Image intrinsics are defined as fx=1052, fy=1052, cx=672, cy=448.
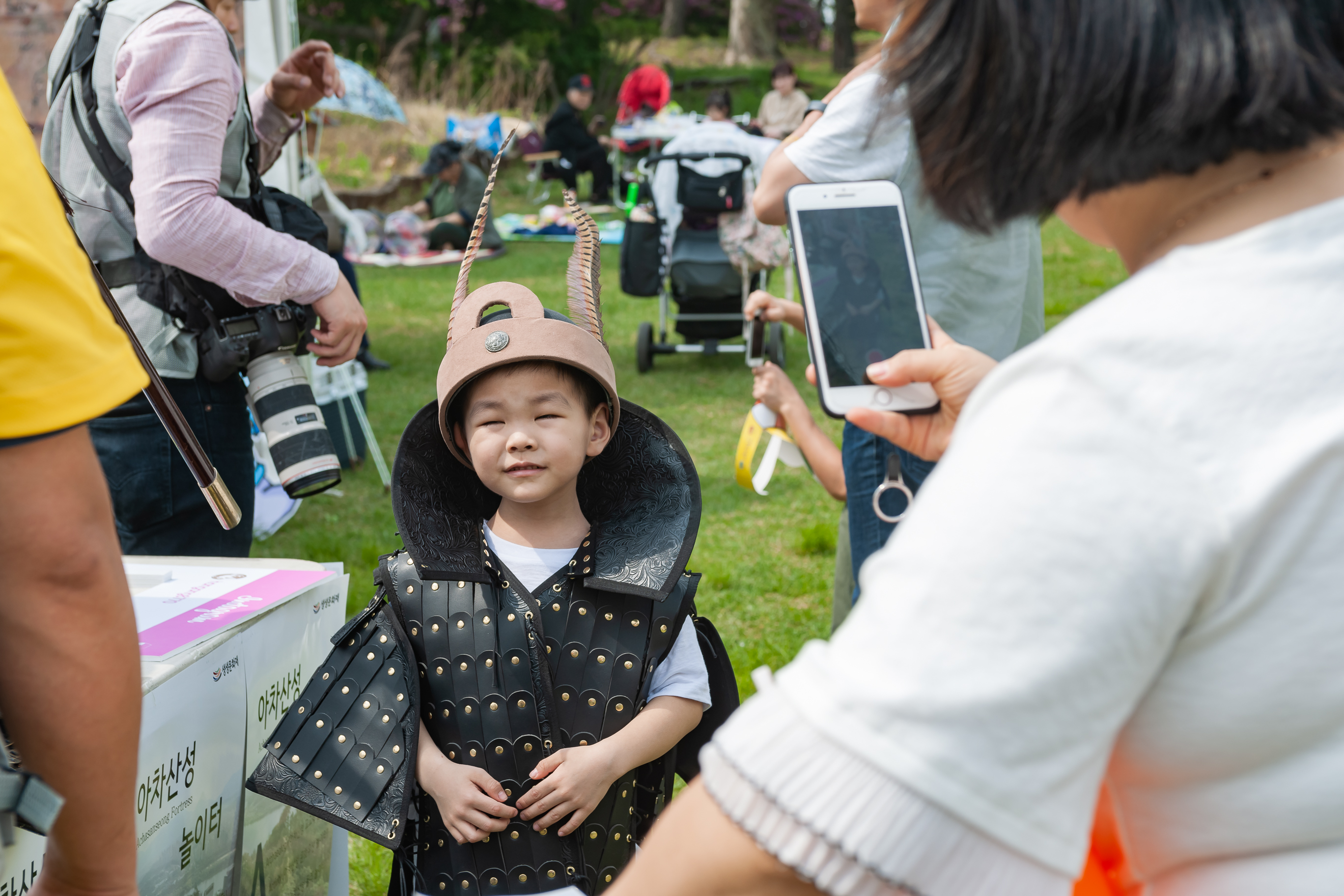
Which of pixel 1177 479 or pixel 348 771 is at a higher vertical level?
pixel 1177 479

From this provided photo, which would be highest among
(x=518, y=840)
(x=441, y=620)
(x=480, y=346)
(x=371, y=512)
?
(x=480, y=346)

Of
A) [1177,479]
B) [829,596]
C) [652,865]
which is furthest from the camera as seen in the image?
[829,596]

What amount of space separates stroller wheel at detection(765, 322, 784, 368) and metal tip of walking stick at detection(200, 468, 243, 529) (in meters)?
5.45

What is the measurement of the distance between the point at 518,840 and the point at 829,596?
2.54 metres

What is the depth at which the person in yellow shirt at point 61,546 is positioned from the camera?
0.93m

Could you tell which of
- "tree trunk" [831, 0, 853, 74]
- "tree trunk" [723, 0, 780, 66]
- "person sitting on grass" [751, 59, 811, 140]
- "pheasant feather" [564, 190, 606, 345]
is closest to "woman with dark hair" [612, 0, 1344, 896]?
"pheasant feather" [564, 190, 606, 345]

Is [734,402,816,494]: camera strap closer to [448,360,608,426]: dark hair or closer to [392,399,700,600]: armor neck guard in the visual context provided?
[392,399,700,600]: armor neck guard

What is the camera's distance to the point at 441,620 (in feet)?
5.78

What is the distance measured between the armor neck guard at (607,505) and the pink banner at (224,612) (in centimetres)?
32

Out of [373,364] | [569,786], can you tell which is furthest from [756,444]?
[373,364]

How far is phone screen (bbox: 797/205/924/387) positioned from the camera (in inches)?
67.3

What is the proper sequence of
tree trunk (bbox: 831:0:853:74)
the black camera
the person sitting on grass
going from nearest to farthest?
the black camera
the person sitting on grass
tree trunk (bbox: 831:0:853:74)

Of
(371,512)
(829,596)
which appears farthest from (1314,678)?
(371,512)

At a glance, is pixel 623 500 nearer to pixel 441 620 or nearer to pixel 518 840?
pixel 441 620
